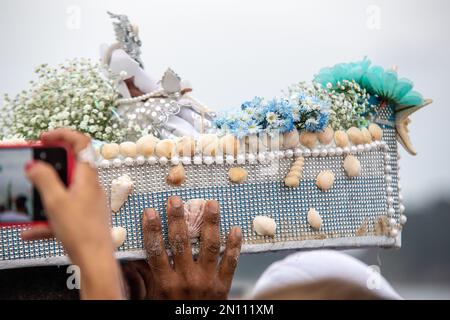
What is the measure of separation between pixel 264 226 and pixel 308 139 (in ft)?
0.77

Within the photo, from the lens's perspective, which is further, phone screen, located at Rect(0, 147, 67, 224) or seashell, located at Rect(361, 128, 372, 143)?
seashell, located at Rect(361, 128, 372, 143)

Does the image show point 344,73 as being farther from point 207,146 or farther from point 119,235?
point 119,235

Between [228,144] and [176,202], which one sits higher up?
[228,144]

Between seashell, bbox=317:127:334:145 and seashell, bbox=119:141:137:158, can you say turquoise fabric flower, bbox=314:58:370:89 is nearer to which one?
seashell, bbox=317:127:334:145

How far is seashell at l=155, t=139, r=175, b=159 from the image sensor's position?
135cm

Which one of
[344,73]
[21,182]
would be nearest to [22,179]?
[21,182]

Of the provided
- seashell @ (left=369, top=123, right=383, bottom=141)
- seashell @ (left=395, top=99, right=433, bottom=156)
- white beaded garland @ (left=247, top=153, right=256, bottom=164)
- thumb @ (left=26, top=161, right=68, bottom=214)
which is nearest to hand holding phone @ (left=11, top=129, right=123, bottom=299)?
thumb @ (left=26, top=161, right=68, bottom=214)

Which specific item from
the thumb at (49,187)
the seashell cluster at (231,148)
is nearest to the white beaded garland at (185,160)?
the seashell cluster at (231,148)

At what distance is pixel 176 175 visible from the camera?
1.35 metres

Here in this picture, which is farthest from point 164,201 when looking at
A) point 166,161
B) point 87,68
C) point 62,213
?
point 62,213

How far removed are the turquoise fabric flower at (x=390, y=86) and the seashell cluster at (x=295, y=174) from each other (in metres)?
0.31

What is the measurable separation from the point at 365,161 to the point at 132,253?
63 cm

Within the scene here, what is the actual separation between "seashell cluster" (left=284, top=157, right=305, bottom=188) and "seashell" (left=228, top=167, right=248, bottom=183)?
0.11 meters

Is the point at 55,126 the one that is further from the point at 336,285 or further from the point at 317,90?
the point at 336,285
